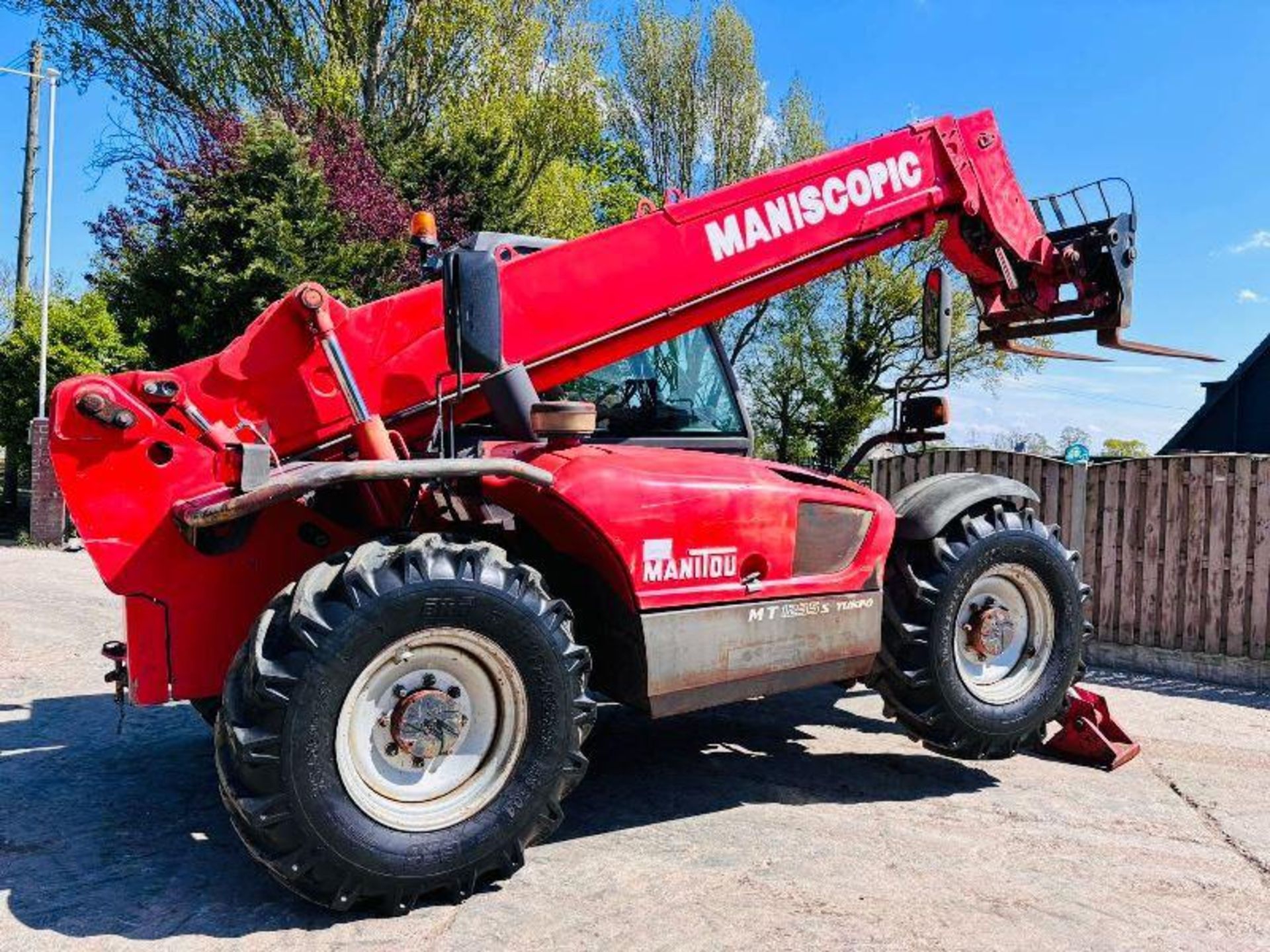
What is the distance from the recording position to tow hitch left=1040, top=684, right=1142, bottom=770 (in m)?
5.16

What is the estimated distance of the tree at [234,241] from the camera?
14250 millimetres

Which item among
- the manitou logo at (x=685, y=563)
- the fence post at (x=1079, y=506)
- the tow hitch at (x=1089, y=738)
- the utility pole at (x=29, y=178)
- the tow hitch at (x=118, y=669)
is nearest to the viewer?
the manitou logo at (x=685, y=563)

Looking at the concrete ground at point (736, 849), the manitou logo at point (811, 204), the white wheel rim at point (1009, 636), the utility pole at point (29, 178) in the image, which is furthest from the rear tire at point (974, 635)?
the utility pole at point (29, 178)

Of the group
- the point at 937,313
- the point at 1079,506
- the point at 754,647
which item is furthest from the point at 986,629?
the point at 1079,506

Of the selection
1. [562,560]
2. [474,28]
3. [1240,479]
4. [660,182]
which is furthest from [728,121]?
[562,560]

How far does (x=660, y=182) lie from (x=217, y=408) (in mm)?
25039

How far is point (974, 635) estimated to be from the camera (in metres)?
4.82

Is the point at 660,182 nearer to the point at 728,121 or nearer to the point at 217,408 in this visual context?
the point at 728,121

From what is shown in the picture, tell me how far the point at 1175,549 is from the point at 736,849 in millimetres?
6023

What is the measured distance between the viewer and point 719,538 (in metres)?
3.98

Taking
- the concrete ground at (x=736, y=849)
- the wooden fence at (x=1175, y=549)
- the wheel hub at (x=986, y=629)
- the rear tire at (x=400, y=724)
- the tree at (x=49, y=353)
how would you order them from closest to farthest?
the rear tire at (x=400, y=724) → the concrete ground at (x=736, y=849) → the wheel hub at (x=986, y=629) → the wooden fence at (x=1175, y=549) → the tree at (x=49, y=353)

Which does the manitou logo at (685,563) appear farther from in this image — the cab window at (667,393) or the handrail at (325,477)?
the cab window at (667,393)

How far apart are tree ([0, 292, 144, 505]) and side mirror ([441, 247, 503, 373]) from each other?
15312 millimetres

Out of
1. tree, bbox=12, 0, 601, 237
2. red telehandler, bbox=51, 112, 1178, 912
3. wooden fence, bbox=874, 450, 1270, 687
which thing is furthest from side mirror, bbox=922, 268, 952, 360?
tree, bbox=12, 0, 601, 237
